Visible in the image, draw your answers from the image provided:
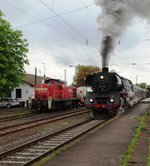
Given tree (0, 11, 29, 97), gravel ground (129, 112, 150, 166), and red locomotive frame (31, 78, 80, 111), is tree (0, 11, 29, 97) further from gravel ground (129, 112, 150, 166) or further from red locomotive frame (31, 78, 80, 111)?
gravel ground (129, 112, 150, 166)

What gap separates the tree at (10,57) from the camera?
4044 cm

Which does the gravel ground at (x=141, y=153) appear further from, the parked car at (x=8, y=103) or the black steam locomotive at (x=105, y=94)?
the parked car at (x=8, y=103)

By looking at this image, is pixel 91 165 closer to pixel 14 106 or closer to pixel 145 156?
pixel 145 156

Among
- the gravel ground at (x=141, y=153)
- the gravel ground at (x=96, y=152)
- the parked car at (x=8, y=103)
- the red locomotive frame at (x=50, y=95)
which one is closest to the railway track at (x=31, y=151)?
the gravel ground at (x=96, y=152)

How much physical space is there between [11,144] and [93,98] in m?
12.6

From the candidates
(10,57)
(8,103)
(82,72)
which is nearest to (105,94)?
(10,57)

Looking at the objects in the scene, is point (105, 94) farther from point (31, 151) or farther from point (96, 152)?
point (96, 152)

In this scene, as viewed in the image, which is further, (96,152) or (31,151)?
(31,151)

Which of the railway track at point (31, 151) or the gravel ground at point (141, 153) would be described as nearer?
the gravel ground at point (141, 153)

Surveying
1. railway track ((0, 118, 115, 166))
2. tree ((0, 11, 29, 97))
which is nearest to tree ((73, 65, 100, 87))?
tree ((0, 11, 29, 97))

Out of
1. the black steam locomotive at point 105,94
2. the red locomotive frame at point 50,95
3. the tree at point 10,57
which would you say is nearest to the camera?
the black steam locomotive at point 105,94

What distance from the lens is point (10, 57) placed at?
4131 cm

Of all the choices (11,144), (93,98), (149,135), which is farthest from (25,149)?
(93,98)

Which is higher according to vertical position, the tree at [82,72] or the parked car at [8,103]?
the tree at [82,72]
